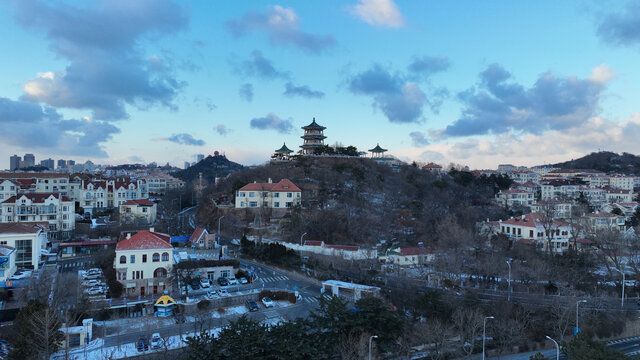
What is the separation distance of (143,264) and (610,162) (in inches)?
4215

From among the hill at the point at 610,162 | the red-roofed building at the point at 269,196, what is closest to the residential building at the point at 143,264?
the red-roofed building at the point at 269,196

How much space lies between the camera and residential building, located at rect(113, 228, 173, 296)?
78.3 ft

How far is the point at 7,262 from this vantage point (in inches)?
892

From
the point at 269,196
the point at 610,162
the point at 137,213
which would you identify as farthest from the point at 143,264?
the point at 610,162

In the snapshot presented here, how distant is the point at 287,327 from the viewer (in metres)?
15.4

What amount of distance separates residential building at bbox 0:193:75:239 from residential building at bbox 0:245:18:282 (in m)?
13.3

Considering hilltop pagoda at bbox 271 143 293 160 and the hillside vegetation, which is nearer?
the hillside vegetation

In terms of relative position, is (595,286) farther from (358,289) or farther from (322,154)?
(322,154)

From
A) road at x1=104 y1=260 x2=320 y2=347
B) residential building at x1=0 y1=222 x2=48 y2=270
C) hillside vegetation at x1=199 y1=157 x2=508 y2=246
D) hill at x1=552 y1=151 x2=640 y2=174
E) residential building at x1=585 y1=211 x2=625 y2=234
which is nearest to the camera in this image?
road at x1=104 y1=260 x2=320 y2=347

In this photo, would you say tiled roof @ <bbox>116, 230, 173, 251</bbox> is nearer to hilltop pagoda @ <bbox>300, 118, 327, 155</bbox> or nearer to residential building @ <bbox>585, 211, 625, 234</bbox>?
hilltop pagoda @ <bbox>300, 118, 327, 155</bbox>

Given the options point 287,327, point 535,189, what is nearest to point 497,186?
point 535,189

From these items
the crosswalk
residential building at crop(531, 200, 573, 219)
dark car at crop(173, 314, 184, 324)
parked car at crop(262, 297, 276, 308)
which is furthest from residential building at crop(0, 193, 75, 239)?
residential building at crop(531, 200, 573, 219)

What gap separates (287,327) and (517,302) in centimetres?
1546

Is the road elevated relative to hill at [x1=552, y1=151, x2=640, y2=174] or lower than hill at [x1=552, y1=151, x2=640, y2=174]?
lower
